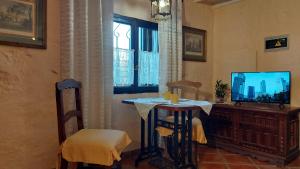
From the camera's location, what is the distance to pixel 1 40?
2.16 meters

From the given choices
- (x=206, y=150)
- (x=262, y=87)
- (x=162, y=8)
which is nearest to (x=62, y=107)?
(x=162, y=8)

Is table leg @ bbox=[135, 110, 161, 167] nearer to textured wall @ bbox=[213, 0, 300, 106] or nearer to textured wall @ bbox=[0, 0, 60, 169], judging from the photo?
textured wall @ bbox=[0, 0, 60, 169]

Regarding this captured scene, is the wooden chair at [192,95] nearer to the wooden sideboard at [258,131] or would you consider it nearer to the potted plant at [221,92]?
the potted plant at [221,92]

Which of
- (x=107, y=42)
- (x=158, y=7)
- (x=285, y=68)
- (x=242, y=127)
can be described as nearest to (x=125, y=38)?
(x=107, y=42)

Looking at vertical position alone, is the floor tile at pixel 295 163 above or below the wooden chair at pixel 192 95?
below

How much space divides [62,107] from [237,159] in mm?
2274

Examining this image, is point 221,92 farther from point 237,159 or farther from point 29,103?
point 29,103

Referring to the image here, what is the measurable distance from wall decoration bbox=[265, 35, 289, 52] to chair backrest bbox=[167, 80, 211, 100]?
3.87ft

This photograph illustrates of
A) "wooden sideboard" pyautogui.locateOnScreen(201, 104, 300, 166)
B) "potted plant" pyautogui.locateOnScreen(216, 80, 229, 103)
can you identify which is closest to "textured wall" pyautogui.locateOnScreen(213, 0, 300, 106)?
"potted plant" pyautogui.locateOnScreen(216, 80, 229, 103)

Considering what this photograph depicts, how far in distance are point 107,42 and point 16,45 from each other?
3.08 feet

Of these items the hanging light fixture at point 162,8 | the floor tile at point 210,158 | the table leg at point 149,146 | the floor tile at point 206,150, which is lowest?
the floor tile at point 210,158

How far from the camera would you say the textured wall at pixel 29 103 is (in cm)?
221

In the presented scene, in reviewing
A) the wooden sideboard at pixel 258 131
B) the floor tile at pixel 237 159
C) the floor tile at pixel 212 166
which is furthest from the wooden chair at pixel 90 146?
the wooden sideboard at pixel 258 131

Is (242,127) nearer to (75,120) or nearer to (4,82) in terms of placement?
(75,120)
